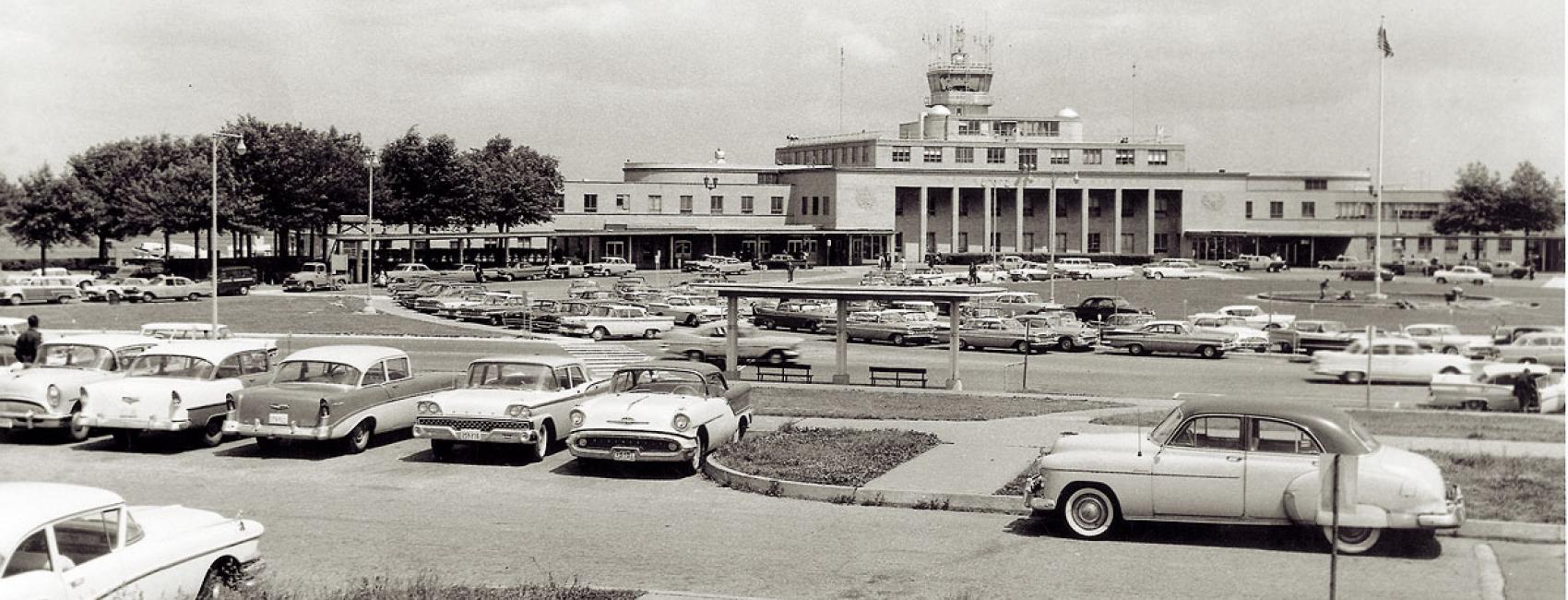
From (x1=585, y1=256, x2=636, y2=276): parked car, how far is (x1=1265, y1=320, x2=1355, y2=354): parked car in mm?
51606

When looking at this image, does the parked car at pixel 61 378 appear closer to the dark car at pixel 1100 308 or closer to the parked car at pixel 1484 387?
the parked car at pixel 1484 387

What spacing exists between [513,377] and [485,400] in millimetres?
874

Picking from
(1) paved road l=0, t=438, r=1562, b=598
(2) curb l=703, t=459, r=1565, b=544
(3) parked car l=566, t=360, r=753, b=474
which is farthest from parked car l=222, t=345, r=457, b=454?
(2) curb l=703, t=459, r=1565, b=544

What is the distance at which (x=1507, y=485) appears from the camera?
13.8 metres

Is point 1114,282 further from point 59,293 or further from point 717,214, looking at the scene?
point 59,293

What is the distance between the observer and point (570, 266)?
72812 mm

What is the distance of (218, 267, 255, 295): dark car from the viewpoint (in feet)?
173

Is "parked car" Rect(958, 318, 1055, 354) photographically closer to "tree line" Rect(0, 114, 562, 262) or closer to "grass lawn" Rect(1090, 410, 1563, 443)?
"grass lawn" Rect(1090, 410, 1563, 443)

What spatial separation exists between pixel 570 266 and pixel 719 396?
56.2 metres

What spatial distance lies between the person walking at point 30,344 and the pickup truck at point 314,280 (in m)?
35.8

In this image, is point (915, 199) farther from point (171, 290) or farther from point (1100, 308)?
point (171, 290)

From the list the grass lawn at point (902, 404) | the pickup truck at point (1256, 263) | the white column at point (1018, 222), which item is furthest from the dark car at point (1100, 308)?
the white column at point (1018, 222)

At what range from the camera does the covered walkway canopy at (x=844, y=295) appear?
24.8 metres

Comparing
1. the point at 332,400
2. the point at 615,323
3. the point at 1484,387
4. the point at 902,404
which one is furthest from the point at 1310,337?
the point at 615,323
